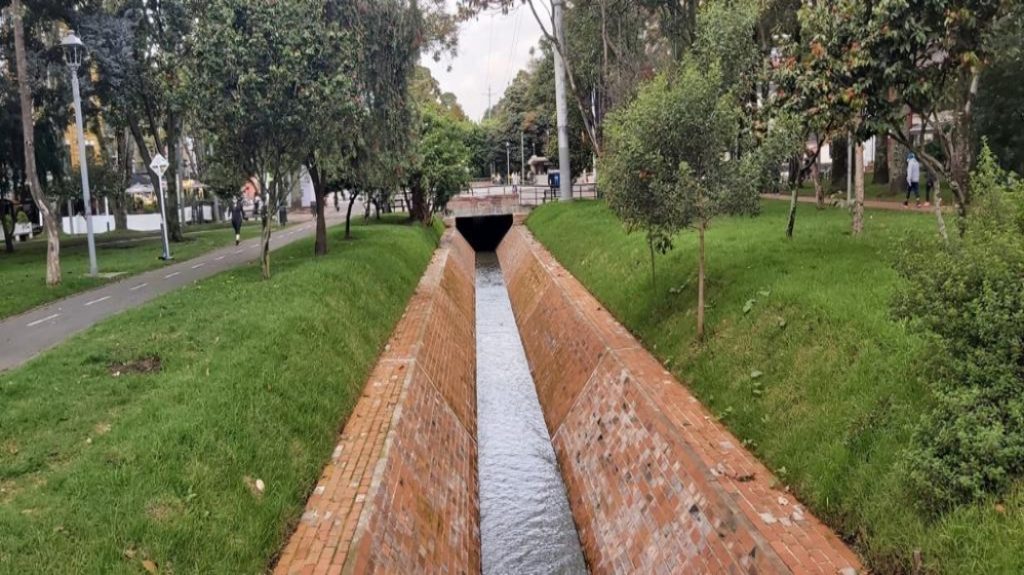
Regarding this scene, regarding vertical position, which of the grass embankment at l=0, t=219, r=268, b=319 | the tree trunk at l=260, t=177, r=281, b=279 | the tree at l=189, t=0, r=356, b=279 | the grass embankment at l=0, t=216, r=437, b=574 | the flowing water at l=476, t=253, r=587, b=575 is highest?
the tree at l=189, t=0, r=356, b=279

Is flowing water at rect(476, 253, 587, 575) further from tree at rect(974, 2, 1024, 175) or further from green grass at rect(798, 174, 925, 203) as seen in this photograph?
tree at rect(974, 2, 1024, 175)

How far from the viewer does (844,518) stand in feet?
20.0

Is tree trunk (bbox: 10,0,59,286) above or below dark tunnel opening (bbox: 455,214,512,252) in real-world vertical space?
above

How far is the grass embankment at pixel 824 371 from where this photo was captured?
5246 mm

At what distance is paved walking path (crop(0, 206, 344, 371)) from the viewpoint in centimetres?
1184

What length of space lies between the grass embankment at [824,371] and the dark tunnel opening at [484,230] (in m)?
29.6

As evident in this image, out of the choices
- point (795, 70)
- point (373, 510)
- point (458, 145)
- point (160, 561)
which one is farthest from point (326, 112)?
point (458, 145)

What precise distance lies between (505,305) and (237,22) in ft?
40.3

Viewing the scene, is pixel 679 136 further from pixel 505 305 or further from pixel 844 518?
pixel 505 305

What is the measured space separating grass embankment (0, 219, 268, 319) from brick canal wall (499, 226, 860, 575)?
11.6 meters

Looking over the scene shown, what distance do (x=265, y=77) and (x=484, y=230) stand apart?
103 feet

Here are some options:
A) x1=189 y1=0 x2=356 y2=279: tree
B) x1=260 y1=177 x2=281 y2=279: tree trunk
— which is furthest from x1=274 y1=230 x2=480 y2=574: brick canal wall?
x1=189 y1=0 x2=356 y2=279: tree

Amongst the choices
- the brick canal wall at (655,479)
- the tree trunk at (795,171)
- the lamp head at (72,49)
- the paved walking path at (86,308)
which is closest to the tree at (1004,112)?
the tree trunk at (795,171)

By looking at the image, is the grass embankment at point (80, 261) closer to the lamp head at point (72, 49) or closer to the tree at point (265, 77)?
the tree at point (265, 77)
